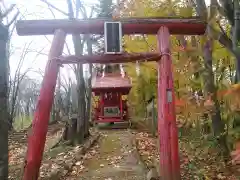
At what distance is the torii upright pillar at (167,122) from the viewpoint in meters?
6.43

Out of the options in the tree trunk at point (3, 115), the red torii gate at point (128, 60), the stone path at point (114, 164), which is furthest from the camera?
the stone path at point (114, 164)

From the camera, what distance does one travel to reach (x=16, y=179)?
725 cm

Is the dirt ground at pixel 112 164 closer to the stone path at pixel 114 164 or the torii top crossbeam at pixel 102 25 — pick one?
the stone path at pixel 114 164

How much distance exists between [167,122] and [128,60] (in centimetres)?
174

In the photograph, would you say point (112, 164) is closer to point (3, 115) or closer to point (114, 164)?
point (114, 164)

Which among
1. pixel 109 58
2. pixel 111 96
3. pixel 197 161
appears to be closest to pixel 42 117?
pixel 109 58

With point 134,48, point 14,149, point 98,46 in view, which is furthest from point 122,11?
point 98,46

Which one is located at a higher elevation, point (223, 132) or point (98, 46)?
point (98, 46)

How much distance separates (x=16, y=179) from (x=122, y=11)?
8.23 m

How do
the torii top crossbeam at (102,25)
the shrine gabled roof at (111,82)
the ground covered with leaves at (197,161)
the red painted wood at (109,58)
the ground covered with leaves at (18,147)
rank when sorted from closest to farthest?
the red painted wood at (109,58)
the torii top crossbeam at (102,25)
the ground covered with leaves at (197,161)
the ground covered with leaves at (18,147)
the shrine gabled roof at (111,82)

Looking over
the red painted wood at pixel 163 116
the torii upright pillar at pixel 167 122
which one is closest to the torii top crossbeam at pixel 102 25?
the red painted wood at pixel 163 116

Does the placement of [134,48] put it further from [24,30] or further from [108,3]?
[24,30]

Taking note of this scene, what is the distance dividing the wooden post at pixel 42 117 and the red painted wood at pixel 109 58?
308 mm

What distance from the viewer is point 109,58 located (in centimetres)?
695
